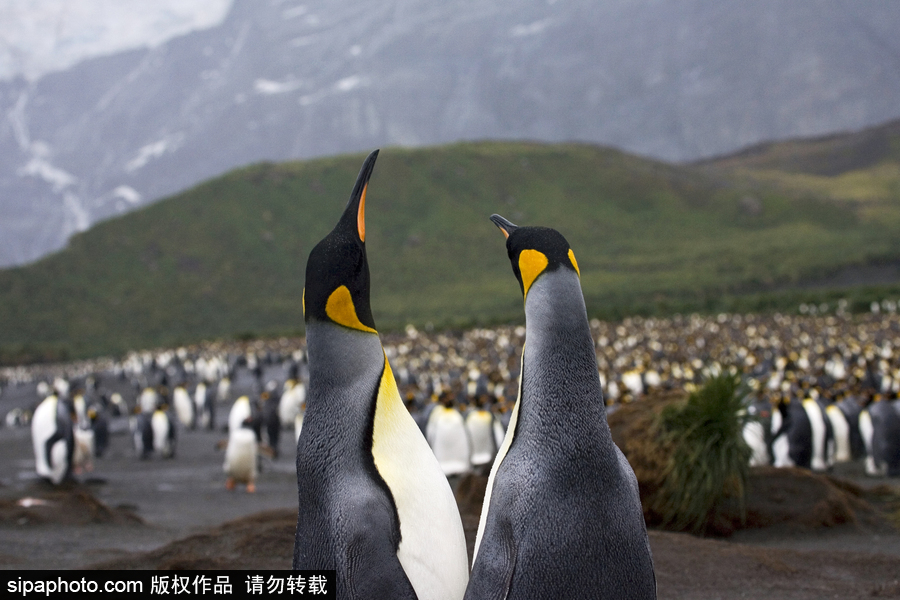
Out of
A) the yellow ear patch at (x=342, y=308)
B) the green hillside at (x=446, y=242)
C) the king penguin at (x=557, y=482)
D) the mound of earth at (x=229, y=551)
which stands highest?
the green hillside at (x=446, y=242)

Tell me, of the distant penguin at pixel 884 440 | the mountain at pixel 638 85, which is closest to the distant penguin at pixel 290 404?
the distant penguin at pixel 884 440

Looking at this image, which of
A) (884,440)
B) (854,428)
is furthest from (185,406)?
(884,440)

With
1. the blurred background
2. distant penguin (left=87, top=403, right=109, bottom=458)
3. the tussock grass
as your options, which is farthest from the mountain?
the tussock grass

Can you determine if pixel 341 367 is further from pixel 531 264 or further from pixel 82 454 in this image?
pixel 82 454

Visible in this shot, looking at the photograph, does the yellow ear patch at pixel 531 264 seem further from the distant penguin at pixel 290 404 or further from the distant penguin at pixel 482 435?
the distant penguin at pixel 290 404

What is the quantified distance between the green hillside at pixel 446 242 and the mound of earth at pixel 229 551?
130 feet

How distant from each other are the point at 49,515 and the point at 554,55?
624ft

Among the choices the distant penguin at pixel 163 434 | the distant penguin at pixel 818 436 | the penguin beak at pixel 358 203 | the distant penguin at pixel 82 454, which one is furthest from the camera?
the distant penguin at pixel 163 434

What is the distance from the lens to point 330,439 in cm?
276

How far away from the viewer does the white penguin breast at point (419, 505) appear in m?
2.61

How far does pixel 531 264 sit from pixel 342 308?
2.12ft

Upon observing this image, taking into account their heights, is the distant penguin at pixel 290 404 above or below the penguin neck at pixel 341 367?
below

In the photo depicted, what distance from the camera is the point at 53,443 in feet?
37.9

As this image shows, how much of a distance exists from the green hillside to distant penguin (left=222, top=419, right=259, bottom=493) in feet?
112
